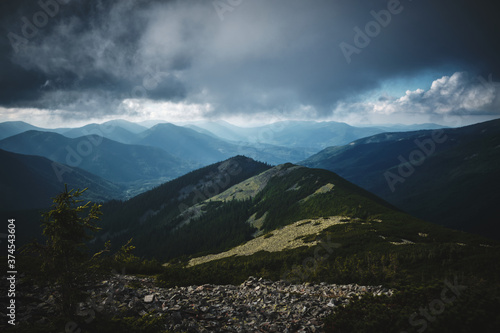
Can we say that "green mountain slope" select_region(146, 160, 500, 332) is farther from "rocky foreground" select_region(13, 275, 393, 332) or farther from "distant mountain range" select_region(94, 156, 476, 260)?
"rocky foreground" select_region(13, 275, 393, 332)

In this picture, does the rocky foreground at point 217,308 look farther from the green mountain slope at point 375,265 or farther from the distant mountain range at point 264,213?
the distant mountain range at point 264,213

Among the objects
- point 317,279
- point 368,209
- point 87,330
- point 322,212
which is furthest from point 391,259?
point 322,212

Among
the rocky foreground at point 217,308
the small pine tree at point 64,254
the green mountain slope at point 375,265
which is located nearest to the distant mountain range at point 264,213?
the green mountain slope at point 375,265

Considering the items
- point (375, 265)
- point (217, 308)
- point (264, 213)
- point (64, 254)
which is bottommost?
point (264, 213)

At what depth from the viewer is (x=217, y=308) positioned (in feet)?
50.4

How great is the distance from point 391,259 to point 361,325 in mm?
18681

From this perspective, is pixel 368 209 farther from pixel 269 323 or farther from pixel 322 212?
pixel 269 323

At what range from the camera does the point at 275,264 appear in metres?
36.2

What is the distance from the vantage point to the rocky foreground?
12.6m

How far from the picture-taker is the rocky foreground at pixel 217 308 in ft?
41.5

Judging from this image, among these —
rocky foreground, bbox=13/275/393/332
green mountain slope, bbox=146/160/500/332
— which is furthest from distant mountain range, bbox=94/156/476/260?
rocky foreground, bbox=13/275/393/332

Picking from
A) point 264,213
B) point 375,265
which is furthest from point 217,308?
point 264,213

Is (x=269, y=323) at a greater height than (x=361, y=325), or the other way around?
(x=361, y=325)

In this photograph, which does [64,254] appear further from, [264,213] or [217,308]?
[264,213]
